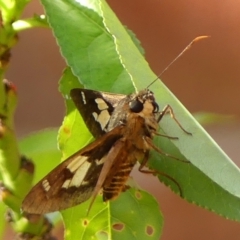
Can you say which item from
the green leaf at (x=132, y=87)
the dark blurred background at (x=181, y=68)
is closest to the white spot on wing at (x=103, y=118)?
the green leaf at (x=132, y=87)

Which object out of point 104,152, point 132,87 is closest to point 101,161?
point 104,152

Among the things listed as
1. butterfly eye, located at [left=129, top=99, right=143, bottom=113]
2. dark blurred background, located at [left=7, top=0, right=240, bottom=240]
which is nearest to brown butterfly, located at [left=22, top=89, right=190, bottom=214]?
butterfly eye, located at [left=129, top=99, right=143, bottom=113]

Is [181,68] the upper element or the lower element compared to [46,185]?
lower

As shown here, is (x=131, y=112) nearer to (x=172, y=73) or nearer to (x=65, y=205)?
(x=65, y=205)

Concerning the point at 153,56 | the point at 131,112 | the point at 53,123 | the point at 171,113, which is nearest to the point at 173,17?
the point at 153,56

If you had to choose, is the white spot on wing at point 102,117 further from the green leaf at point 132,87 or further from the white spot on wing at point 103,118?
the green leaf at point 132,87

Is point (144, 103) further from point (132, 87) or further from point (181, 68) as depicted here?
point (181, 68)
